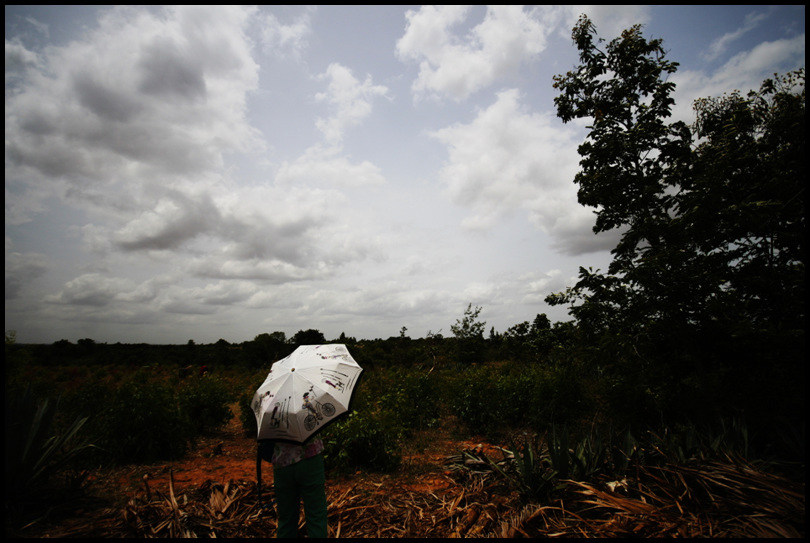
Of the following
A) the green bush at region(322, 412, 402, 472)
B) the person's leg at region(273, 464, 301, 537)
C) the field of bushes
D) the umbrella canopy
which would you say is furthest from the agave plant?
the green bush at region(322, 412, 402, 472)

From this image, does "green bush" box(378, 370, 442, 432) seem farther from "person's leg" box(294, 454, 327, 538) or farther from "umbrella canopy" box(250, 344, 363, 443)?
"umbrella canopy" box(250, 344, 363, 443)

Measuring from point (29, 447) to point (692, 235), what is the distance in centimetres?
1101

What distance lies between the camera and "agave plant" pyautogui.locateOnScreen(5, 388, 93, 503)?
357 centimetres

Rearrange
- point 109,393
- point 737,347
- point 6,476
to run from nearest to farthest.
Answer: point 6,476
point 737,347
point 109,393

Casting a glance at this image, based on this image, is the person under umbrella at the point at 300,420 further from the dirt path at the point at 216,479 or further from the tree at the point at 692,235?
the tree at the point at 692,235

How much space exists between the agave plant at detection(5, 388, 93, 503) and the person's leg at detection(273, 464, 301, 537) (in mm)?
3163

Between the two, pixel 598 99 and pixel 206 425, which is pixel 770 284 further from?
pixel 206 425

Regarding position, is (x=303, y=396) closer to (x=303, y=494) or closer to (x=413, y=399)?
(x=303, y=494)

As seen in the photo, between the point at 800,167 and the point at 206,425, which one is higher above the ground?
the point at 800,167

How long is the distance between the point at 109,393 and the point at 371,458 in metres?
6.98

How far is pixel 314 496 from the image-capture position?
9.20 ft

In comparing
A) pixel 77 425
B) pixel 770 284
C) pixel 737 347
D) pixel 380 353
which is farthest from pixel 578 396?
pixel 380 353

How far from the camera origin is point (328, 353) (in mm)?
3031

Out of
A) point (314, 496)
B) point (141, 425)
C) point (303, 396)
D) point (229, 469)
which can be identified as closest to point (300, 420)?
point (303, 396)
